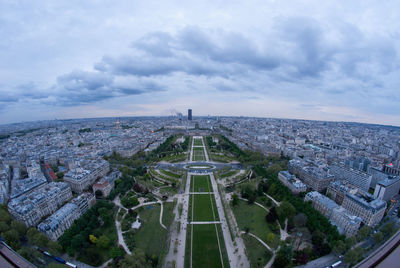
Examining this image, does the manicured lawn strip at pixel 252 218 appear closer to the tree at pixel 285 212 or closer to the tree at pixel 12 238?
the tree at pixel 285 212

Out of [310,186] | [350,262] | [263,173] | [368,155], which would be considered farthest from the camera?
[368,155]

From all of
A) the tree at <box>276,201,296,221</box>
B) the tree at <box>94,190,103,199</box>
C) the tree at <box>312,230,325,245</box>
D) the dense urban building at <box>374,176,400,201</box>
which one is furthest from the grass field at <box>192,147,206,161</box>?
the dense urban building at <box>374,176,400,201</box>

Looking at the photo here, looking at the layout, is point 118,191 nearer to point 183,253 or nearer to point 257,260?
point 183,253

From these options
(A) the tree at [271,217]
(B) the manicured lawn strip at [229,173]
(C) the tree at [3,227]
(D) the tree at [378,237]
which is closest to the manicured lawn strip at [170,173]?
(B) the manicured lawn strip at [229,173]

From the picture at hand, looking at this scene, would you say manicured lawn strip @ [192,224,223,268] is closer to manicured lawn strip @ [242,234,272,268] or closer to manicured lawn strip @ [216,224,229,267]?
manicured lawn strip @ [216,224,229,267]

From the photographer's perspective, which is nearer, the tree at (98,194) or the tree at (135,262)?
the tree at (135,262)

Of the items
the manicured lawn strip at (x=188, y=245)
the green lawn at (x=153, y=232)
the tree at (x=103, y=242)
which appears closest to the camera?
the manicured lawn strip at (x=188, y=245)

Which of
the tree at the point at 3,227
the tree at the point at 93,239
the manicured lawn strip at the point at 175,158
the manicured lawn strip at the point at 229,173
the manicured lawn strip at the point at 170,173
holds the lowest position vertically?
the tree at the point at 93,239

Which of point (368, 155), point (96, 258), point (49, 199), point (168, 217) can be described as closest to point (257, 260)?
point (168, 217)
